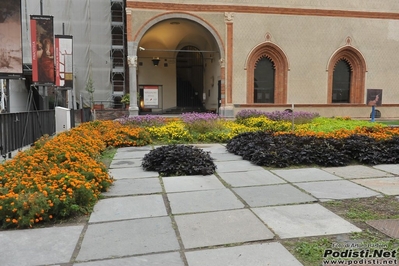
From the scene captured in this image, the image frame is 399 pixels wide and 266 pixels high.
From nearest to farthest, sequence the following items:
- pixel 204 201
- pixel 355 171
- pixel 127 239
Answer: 1. pixel 127 239
2. pixel 204 201
3. pixel 355 171

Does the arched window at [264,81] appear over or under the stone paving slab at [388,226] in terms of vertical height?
over

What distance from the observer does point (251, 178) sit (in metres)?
5.78

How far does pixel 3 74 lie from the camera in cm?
806

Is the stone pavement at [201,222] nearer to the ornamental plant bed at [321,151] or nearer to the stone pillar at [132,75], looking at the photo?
the ornamental plant bed at [321,151]

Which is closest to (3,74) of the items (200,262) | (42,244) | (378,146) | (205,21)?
(42,244)

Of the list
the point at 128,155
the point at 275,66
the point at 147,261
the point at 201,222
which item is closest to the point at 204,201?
the point at 201,222

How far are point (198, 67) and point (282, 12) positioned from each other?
28.8ft

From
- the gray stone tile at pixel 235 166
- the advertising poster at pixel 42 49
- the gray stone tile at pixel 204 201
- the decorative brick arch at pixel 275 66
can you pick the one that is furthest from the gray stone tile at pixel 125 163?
the decorative brick arch at pixel 275 66

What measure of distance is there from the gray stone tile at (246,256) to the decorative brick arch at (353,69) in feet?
68.3

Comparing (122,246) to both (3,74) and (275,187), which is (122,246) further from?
(3,74)

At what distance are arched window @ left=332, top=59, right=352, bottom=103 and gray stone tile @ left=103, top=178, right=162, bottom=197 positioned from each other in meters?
19.9

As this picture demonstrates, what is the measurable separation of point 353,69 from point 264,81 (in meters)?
6.62

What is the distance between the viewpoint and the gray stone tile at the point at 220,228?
10.7 feet

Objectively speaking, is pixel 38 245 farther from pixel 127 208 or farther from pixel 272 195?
pixel 272 195
